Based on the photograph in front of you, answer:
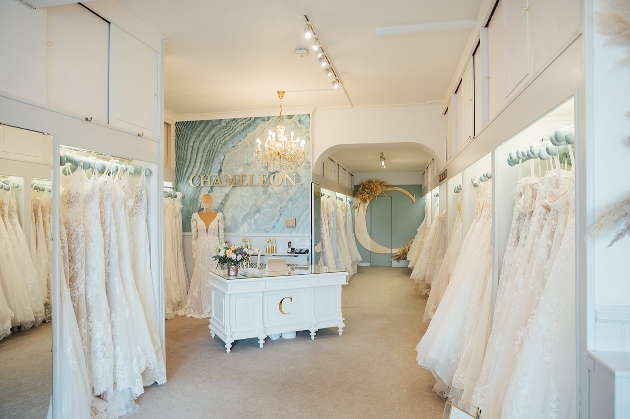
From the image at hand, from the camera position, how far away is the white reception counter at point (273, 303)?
15.2 feet

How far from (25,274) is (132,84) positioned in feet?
5.63

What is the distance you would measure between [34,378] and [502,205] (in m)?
3.16

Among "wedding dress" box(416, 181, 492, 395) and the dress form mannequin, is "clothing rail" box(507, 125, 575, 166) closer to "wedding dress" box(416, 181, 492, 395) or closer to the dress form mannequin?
"wedding dress" box(416, 181, 492, 395)

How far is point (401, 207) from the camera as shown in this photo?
12812 millimetres

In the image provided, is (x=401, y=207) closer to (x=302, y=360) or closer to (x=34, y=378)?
(x=302, y=360)

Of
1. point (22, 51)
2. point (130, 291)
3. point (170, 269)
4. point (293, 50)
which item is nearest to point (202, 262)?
point (170, 269)

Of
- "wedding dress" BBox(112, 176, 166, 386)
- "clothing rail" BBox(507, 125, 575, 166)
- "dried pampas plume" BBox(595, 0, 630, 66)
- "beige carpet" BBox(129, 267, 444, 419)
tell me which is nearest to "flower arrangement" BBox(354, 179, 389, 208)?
"beige carpet" BBox(129, 267, 444, 419)

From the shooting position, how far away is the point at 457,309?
3.30 meters

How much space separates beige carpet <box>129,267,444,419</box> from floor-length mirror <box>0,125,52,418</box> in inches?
34.5

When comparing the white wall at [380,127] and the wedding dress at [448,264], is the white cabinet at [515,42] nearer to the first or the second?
the wedding dress at [448,264]

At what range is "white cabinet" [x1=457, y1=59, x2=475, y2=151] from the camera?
12.8 ft

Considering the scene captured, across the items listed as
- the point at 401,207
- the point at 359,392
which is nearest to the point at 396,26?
the point at 359,392

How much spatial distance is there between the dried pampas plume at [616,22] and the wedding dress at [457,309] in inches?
77.0

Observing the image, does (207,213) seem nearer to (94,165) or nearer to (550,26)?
(94,165)
